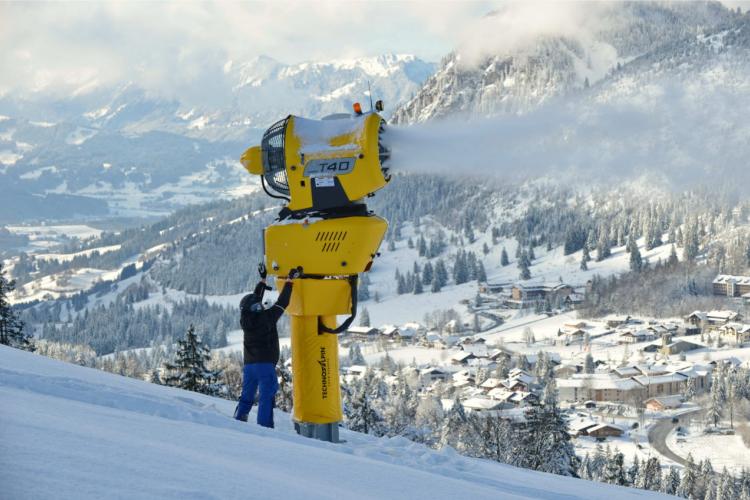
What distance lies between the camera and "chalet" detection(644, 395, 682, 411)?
80.8m

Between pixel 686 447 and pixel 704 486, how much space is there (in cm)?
1289

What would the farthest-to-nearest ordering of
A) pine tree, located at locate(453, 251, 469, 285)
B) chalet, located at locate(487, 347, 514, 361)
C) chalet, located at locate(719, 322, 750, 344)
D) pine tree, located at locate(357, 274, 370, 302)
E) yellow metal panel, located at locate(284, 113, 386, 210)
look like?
1. pine tree, located at locate(453, 251, 469, 285)
2. pine tree, located at locate(357, 274, 370, 302)
3. chalet, located at locate(719, 322, 750, 344)
4. chalet, located at locate(487, 347, 514, 361)
5. yellow metal panel, located at locate(284, 113, 386, 210)

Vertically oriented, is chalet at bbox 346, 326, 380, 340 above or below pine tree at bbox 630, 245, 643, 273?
below

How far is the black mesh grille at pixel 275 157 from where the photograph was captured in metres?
8.04

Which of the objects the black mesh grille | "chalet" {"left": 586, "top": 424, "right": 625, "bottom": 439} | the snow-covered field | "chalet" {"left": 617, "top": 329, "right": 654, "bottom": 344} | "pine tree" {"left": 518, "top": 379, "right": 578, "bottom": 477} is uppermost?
the black mesh grille

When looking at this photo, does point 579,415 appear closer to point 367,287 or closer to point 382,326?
point 382,326

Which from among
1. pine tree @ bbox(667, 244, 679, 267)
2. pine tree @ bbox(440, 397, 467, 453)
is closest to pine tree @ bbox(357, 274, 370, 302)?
pine tree @ bbox(667, 244, 679, 267)

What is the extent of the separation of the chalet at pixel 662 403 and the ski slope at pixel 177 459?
78.0 metres

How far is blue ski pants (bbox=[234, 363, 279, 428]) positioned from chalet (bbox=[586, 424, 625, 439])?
206 ft

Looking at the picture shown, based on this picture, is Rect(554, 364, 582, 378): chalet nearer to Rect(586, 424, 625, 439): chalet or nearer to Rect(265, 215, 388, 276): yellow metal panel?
Rect(586, 424, 625, 439): chalet

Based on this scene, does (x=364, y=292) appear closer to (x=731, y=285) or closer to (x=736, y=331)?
(x=731, y=285)

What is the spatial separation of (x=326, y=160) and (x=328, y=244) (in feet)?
2.67

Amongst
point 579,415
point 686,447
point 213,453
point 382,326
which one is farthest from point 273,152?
point 382,326

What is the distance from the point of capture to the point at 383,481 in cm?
546
